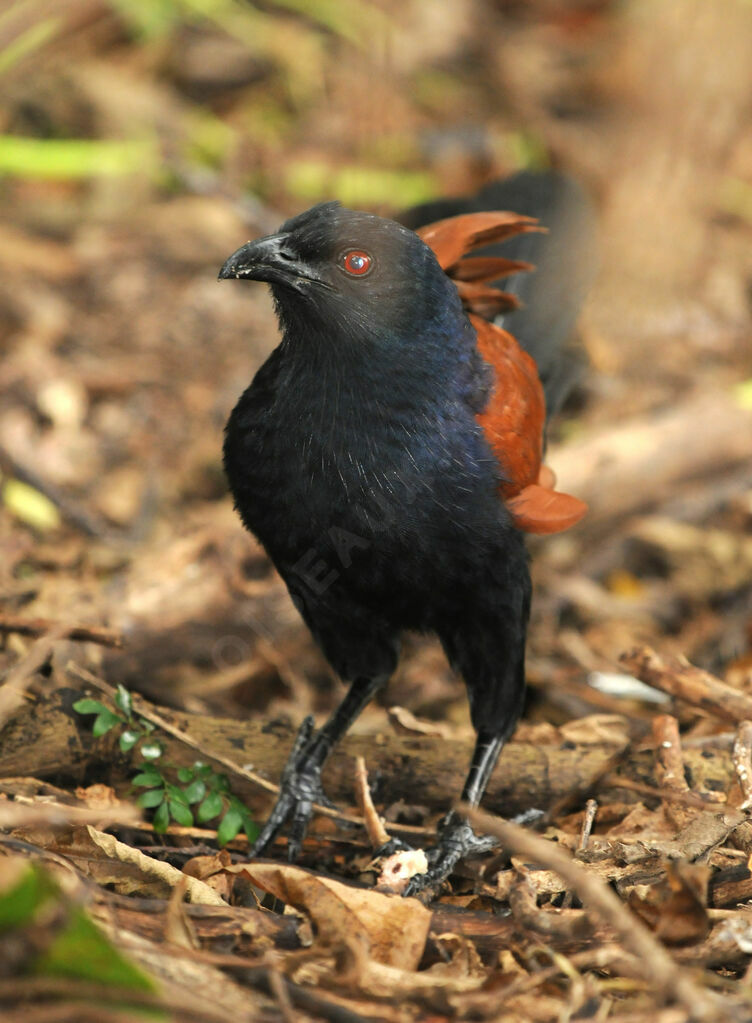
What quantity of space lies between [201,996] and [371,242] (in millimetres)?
2153

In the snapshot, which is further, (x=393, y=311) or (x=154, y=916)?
(x=393, y=311)

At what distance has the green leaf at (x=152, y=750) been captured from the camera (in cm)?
345

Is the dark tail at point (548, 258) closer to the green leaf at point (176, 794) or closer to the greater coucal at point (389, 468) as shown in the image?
the greater coucal at point (389, 468)

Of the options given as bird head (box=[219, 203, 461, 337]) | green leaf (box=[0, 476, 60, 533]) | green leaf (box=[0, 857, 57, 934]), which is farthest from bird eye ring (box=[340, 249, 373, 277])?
green leaf (box=[0, 476, 60, 533])

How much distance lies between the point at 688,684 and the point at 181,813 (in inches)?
71.1

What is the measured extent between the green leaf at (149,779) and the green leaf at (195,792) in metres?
0.09

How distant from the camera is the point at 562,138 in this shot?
8406mm

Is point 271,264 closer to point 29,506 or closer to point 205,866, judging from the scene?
point 205,866

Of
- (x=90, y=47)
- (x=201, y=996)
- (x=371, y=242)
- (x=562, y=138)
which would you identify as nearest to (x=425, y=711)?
(x=371, y=242)

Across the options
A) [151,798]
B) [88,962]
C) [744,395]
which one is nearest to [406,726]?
[151,798]

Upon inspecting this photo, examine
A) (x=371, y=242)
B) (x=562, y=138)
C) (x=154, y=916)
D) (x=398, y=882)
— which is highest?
(x=371, y=242)

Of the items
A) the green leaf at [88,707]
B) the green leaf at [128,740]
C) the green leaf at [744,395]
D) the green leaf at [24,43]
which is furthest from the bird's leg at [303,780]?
the green leaf at [744,395]

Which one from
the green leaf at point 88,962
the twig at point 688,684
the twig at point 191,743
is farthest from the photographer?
the twig at point 688,684

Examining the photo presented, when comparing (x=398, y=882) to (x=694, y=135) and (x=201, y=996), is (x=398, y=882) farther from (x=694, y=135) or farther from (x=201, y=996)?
(x=694, y=135)
